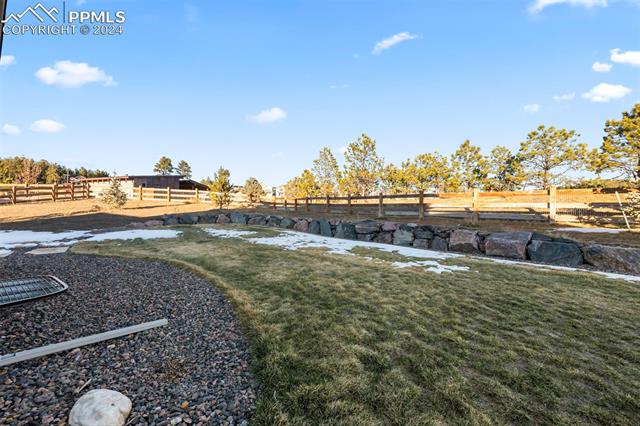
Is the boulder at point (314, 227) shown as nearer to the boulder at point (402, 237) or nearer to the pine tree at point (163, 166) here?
the boulder at point (402, 237)

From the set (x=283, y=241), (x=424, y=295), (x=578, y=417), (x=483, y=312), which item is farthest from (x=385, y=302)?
(x=283, y=241)

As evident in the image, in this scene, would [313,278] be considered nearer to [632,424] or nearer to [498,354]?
[498,354]

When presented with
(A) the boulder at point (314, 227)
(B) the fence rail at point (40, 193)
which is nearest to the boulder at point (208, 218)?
(A) the boulder at point (314, 227)

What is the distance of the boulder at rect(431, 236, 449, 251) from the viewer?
7.66 m

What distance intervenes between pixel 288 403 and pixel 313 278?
2740mm

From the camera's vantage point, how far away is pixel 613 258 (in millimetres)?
5418

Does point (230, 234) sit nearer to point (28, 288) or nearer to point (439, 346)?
point (28, 288)

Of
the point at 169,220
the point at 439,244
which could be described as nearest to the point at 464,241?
the point at 439,244

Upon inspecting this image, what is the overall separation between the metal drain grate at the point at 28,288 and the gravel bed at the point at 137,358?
119mm

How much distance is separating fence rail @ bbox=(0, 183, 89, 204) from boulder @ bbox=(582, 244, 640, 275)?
26.8 metres

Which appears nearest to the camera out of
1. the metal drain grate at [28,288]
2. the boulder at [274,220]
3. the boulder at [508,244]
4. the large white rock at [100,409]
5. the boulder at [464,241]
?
the large white rock at [100,409]

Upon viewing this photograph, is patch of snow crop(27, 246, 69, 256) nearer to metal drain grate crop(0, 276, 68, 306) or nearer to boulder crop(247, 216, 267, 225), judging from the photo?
metal drain grate crop(0, 276, 68, 306)

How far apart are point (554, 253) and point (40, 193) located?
87.0ft

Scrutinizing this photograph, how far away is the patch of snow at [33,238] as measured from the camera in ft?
23.5
